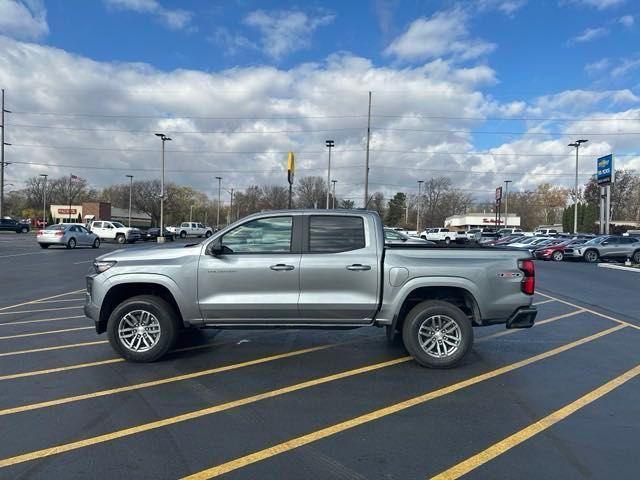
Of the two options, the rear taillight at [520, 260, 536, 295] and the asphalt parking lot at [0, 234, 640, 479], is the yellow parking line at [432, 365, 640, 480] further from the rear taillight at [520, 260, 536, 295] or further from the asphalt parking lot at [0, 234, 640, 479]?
the rear taillight at [520, 260, 536, 295]

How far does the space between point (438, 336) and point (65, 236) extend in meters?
28.1

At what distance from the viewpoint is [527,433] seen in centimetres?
413

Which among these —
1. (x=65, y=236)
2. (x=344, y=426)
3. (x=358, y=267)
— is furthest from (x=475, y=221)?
(x=344, y=426)

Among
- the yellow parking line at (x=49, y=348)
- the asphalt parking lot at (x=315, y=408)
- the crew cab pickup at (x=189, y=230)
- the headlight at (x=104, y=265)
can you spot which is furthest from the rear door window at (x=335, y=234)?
the crew cab pickup at (x=189, y=230)

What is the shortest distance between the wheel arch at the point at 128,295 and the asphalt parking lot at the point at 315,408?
524mm

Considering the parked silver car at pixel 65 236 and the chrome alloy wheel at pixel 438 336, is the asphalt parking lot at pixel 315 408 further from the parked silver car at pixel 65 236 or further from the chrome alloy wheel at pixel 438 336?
the parked silver car at pixel 65 236

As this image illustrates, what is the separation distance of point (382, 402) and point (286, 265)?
1.89 meters

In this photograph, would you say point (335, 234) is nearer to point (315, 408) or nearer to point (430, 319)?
point (430, 319)

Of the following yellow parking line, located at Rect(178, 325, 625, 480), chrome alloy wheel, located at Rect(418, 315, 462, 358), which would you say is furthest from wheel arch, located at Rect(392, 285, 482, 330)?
yellow parking line, located at Rect(178, 325, 625, 480)

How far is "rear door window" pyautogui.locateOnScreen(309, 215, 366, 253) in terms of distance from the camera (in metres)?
5.95

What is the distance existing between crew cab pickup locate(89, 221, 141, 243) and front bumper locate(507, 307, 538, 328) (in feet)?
124

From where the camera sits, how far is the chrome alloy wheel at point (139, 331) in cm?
596

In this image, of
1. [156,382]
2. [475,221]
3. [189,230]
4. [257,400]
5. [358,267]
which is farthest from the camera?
[475,221]

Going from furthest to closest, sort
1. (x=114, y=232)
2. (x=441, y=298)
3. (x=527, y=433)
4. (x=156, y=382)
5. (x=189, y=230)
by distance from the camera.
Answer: (x=189, y=230) → (x=114, y=232) → (x=441, y=298) → (x=156, y=382) → (x=527, y=433)
